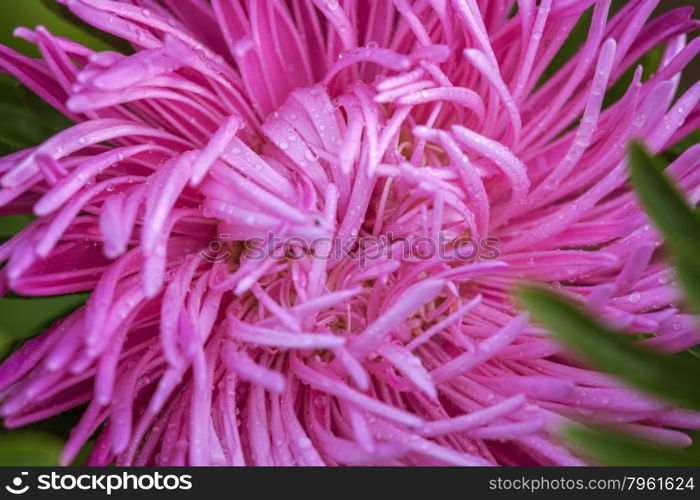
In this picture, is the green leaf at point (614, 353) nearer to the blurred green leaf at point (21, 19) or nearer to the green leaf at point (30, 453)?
the green leaf at point (30, 453)

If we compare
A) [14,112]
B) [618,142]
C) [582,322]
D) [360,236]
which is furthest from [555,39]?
[14,112]

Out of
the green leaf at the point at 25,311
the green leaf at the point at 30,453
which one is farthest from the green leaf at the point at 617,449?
the green leaf at the point at 25,311

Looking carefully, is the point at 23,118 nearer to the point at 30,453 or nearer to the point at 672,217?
the point at 30,453

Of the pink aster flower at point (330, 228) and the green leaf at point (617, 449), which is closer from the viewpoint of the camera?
the green leaf at point (617, 449)

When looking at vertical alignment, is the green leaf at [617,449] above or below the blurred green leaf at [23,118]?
below

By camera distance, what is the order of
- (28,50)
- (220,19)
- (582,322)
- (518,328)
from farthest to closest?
(28,50)
(220,19)
(518,328)
(582,322)

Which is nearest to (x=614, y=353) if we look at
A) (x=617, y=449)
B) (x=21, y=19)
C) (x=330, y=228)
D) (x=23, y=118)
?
(x=617, y=449)

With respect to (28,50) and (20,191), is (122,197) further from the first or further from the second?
(28,50)
